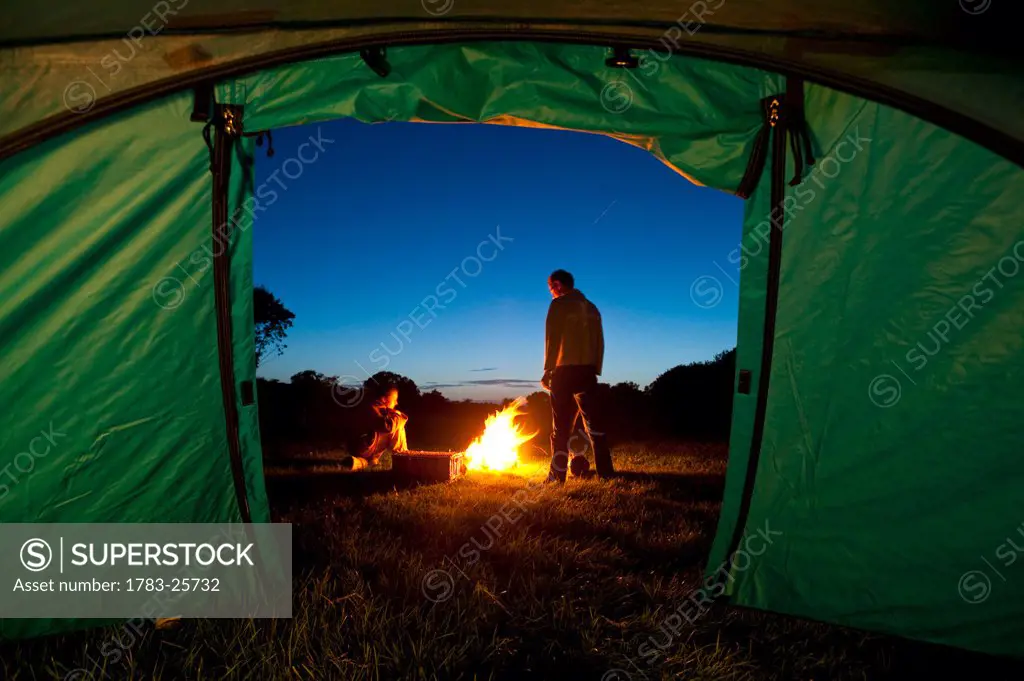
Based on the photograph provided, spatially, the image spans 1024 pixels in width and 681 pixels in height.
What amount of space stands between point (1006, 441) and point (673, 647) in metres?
1.38

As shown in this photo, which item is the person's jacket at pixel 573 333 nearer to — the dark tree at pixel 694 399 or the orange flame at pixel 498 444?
the orange flame at pixel 498 444

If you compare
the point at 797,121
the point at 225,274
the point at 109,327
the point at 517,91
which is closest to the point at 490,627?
the point at 225,274

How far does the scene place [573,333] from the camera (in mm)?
5012

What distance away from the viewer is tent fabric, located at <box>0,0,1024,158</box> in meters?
1.65

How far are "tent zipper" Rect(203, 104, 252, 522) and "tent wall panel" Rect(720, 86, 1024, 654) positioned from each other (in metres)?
2.15

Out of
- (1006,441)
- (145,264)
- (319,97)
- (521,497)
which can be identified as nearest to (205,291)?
(145,264)

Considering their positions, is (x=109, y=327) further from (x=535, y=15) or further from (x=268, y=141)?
(x=535, y=15)

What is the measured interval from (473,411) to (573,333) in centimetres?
843

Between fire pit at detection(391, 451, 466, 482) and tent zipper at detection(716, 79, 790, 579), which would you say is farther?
fire pit at detection(391, 451, 466, 482)

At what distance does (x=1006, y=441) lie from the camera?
197 cm

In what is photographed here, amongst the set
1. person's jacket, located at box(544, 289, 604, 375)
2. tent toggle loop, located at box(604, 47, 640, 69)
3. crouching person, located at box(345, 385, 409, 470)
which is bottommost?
crouching person, located at box(345, 385, 409, 470)

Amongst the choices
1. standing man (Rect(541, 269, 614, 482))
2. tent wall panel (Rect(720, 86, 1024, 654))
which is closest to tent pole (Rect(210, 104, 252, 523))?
tent wall panel (Rect(720, 86, 1024, 654))

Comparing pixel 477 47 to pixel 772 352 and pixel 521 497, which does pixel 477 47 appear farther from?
pixel 521 497

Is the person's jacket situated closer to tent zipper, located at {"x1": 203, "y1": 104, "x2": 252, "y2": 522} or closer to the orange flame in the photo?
the orange flame
